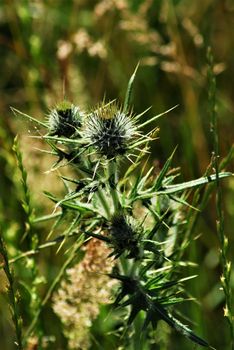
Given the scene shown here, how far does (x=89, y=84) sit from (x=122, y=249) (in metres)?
3.22

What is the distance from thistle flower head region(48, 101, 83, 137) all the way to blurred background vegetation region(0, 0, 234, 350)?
0.89 metres

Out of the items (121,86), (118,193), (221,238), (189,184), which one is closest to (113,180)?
(118,193)

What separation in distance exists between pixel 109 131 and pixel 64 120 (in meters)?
0.18

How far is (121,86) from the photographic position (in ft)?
15.3

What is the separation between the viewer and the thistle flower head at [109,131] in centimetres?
195

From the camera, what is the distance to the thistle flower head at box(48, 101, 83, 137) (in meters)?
2.04

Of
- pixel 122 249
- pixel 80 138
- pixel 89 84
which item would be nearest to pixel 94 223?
pixel 122 249

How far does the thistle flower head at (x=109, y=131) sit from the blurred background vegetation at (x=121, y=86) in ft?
3.12

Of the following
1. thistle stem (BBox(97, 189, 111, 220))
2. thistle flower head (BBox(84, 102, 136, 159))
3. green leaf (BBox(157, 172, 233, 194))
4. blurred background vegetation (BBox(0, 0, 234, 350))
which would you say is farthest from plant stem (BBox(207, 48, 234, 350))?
blurred background vegetation (BBox(0, 0, 234, 350))

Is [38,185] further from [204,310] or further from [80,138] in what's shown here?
[80,138]

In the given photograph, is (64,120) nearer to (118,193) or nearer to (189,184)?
(118,193)

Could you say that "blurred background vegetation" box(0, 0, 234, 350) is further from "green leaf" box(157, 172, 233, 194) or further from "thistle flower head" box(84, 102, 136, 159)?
"thistle flower head" box(84, 102, 136, 159)

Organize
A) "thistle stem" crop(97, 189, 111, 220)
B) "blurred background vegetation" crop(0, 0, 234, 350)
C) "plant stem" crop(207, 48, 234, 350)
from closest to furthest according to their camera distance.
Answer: "plant stem" crop(207, 48, 234, 350) < "thistle stem" crop(97, 189, 111, 220) < "blurred background vegetation" crop(0, 0, 234, 350)

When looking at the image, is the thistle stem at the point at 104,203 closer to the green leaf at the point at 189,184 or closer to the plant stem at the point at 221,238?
the green leaf at the point at 189,184
